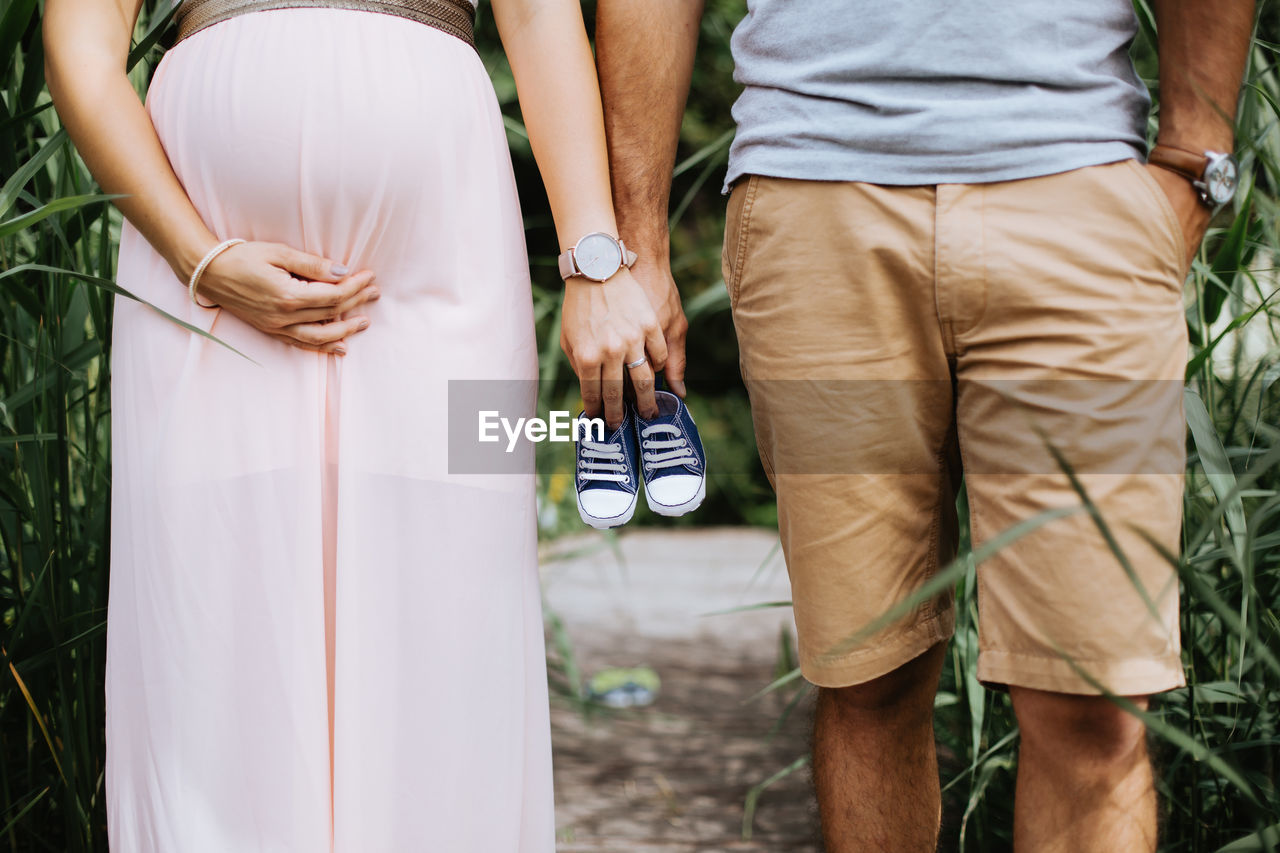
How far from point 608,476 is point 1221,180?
753 millimetres

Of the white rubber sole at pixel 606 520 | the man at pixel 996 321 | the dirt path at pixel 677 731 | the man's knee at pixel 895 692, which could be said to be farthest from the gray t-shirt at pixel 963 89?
the dirt path at pixel 677 731

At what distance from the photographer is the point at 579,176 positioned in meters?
1.32

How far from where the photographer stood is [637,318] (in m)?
1.33

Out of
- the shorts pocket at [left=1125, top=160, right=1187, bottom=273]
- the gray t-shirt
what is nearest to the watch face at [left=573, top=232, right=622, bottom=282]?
the gray t-shirt

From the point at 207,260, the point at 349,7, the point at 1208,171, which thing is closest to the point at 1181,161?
the point at 1208,171

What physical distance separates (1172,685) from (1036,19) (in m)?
0.67

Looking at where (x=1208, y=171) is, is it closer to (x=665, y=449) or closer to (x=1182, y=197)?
(x=1182, y=197)

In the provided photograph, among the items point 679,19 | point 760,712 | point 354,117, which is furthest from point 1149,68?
point 354,117

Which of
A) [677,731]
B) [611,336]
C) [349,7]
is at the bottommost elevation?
[677,731]

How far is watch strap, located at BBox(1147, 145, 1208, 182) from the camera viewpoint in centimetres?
121

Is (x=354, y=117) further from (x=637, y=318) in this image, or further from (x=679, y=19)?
(x=679, y=19)

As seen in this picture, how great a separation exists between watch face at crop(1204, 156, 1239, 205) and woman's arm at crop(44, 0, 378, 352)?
884mm

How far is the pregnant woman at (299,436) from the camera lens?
116 cm

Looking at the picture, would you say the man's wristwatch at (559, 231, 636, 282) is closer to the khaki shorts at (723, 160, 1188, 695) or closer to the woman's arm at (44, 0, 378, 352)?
the khaki shorts at (723, 160, 1188, 695)
